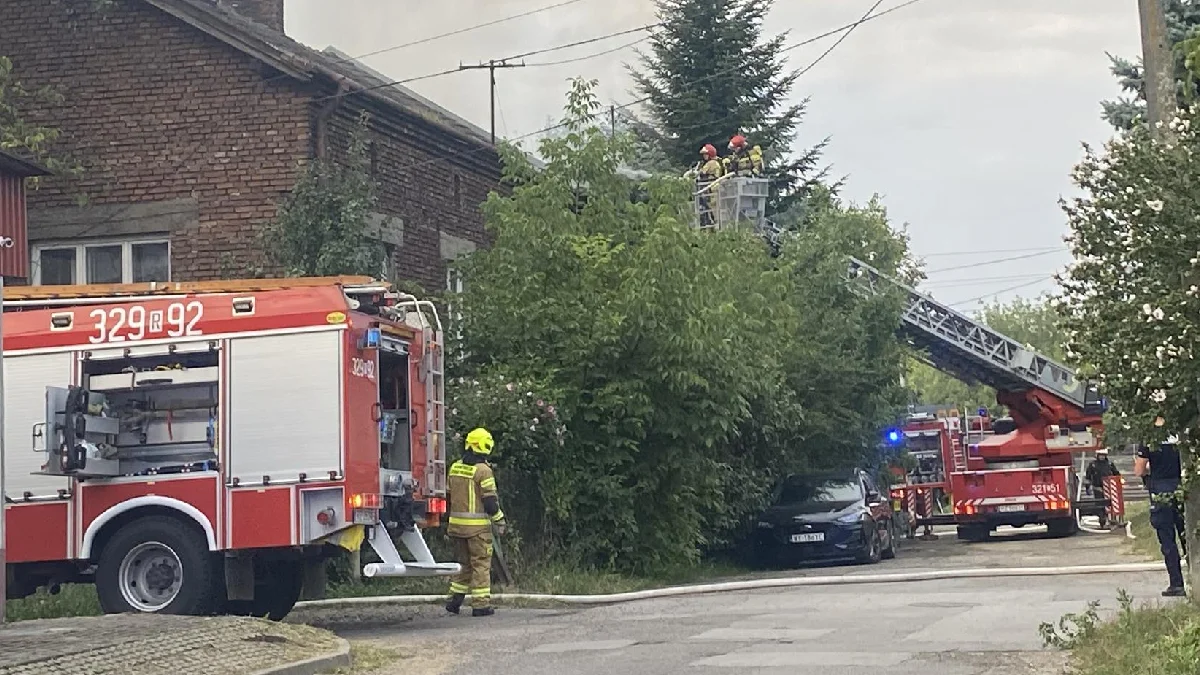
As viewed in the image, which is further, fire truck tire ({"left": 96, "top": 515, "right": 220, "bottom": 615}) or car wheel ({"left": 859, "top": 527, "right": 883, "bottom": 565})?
car wheel ({"left": 859, "top": 527, "right": 883, "bottom": 565})

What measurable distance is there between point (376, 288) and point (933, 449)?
27.4 m

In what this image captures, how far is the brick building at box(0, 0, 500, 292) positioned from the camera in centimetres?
2239

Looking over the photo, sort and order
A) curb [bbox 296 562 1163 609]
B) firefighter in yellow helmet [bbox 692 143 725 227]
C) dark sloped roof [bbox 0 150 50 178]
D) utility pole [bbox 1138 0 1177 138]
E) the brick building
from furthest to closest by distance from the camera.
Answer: firefighter in yellow helmet [bbox 692 143 725 227], the brick building, dark sloped roof [bbox 0 150 50 178], curb [bbox 296 562 1163 609], utility pole [bbox 1138 0 1177 138]

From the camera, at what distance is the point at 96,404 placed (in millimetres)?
14570

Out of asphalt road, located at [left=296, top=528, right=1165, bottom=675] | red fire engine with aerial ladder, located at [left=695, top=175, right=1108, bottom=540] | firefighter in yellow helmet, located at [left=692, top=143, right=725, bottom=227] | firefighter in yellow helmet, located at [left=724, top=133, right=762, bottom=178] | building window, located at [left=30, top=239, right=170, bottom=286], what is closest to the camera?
asphalt road, located at [left=296, top=528, right=1165, bottom=675]

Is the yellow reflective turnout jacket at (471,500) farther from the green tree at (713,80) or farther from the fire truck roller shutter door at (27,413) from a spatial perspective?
the green tree at (713,80)

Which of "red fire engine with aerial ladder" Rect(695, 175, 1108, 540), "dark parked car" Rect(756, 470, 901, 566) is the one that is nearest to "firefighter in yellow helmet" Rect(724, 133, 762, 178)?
"red fire engine with aerial ladder" Rect(695, 175, 1108, 540)

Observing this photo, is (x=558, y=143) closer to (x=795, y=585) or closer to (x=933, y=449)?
(x=795, y=585)

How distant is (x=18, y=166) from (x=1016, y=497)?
1875 centimetres

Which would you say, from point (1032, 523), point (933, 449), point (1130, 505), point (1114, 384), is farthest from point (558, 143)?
point (1130, 505)

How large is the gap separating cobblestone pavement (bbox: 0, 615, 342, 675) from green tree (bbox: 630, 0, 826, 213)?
28924mm

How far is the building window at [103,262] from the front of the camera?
74.8 feet

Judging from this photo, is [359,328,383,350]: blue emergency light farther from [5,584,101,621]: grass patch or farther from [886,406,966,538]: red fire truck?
[886,406,966,538]: red fire truck

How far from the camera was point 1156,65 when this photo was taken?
12.7 m
